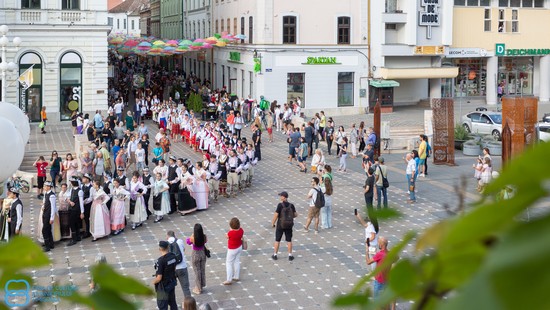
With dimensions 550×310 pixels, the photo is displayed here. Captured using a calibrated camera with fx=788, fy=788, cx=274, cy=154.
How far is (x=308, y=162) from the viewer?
107 ft

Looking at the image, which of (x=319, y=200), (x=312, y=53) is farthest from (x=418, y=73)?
(x=319, y=200)

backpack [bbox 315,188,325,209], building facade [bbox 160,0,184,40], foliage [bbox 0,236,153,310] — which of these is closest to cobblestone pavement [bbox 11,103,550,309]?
→ backpack [bbox 315,188,325,209]

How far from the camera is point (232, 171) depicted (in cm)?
2539

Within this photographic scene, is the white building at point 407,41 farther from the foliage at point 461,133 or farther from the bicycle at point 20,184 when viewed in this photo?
the bicycle at point 20,184

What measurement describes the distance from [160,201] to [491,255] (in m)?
21.5

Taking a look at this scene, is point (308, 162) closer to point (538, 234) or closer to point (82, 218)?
point (82, 218)

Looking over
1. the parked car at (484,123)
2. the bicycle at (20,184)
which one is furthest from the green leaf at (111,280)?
the parked car at (484,123)

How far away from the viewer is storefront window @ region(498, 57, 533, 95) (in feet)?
190

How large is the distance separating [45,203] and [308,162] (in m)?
15.2

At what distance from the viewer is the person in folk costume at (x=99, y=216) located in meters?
19.6

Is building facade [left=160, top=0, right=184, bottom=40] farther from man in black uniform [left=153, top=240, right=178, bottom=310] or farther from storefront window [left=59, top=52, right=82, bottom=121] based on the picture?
man in black uniform [left=153, top=240, right=178, bottom=310]

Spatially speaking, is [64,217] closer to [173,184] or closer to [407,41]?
[173,184]

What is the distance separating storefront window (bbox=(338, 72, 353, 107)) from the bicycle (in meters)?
27.5

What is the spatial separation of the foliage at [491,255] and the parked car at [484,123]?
39.4 metres
